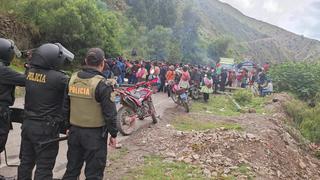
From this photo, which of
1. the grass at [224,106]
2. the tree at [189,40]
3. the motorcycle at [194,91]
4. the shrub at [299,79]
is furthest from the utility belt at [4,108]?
the tree at [189,40]

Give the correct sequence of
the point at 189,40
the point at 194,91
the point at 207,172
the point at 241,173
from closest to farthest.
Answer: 1. the point at 207,172
2. the point at 241,173
3. the point at 194,91
4. the point at 189,40

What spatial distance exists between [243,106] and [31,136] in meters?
15.4

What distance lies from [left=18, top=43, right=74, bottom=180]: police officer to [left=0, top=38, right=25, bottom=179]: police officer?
0.89 feet

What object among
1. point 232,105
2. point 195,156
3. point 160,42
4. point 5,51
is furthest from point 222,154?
point 160,42

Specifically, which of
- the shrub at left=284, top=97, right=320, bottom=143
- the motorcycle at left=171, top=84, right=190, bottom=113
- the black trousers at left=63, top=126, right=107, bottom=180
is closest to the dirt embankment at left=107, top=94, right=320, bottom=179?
the black trousers at left=63, top=126, right=107, bottom=180

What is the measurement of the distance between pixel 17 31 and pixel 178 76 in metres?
8.42

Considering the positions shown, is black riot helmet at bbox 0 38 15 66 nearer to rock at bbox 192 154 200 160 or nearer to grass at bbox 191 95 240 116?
rock at bbox 192 154 200 160

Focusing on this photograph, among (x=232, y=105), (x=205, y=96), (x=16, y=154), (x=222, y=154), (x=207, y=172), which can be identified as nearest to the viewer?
(x=207, y=172)

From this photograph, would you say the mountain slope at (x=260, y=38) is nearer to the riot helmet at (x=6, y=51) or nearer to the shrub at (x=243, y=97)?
the shrub at (x=243, y=97)

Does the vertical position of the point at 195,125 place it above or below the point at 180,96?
below

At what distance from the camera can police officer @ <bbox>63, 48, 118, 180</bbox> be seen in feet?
15.7

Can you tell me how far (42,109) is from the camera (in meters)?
4.96

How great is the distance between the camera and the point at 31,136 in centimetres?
496

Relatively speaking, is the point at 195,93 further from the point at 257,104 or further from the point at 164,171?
the point at 164,171
